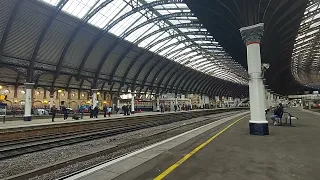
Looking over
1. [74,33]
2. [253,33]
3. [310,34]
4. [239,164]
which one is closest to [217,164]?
[239,164]

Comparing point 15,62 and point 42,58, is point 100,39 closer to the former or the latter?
point 42,58

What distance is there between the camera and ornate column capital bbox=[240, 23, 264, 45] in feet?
35.2

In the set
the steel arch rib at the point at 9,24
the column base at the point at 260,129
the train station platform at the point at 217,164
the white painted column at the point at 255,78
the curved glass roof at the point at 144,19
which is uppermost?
the curved glass roof at the point at 144,19

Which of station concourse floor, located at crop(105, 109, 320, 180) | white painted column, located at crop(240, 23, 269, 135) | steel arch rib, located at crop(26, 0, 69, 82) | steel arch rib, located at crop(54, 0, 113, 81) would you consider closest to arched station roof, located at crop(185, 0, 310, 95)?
white painted column, located at crop(240, 23, 269, 135)

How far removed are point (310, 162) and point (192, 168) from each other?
3.09m

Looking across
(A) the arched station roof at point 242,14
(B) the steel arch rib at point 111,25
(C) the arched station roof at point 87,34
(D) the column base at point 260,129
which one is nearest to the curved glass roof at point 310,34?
(A) the arched station roof at point 242,14

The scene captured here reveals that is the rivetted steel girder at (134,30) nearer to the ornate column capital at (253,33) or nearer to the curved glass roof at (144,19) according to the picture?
the curved glass roof at (144,19)

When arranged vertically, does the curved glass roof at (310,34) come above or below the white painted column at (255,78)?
above

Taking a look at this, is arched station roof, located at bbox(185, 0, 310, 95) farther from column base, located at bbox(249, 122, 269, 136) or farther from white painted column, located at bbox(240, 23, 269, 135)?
column base, located at bbox(249, 122, 269, 136)

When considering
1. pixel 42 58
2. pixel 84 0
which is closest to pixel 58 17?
pixel 84 0

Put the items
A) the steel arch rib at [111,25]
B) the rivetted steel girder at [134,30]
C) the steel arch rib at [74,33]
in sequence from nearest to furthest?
the steel arch rib at [111,25] → the steel arch rib at [74,33] → the rivetted steel girder at [134,30]

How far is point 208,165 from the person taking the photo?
17.5 ft

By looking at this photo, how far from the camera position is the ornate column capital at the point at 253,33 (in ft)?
35.2

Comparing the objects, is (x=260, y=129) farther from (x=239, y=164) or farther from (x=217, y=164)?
(x=217, y=164)
